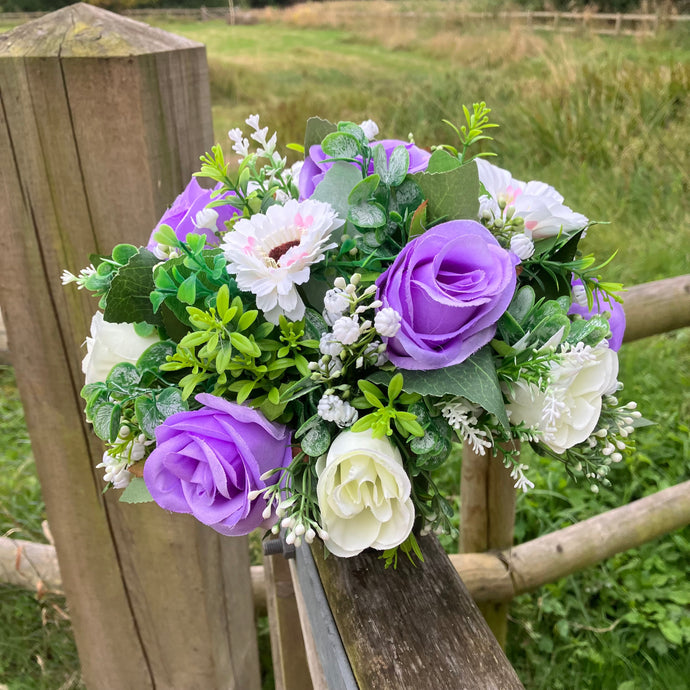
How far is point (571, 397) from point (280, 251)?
0.92ft

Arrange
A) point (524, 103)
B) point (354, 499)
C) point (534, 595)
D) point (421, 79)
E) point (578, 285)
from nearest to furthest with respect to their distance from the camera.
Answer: point (354, 499), point (578, 285), point (534, 595), point (524, 103), point (421, 79)

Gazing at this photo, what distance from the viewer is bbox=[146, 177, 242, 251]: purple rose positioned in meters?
0.60

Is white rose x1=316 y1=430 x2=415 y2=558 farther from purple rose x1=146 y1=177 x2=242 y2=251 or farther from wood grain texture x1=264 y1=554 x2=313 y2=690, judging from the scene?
wood grain texture x1=264 y1=554 x2=313 y2=690

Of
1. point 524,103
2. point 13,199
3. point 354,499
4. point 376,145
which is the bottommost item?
point 524,103

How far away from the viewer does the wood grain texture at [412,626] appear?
536mm

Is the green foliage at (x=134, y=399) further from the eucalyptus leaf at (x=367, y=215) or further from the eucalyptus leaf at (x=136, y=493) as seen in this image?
the eucalyptus leaf at (x=367, y=215)

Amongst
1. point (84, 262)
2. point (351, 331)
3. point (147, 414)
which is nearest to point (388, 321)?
point (351, 331)

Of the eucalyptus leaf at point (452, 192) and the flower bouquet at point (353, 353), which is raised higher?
the eucalyptus leaf at point (452, 192)

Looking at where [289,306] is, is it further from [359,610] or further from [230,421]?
[359,610]

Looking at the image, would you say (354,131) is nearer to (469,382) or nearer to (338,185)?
(338,185)

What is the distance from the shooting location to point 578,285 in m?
0.60

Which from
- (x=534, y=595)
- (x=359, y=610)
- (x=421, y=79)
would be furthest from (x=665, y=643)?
(x=421, y=79)

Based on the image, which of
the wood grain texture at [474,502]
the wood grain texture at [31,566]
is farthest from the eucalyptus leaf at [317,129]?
the wood grain texture at [31,566]

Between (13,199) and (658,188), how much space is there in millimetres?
3435
